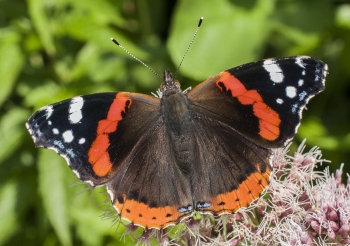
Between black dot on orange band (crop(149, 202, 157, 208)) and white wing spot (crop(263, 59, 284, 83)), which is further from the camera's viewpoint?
white wing spot (crop(263, 59, 284, 83))

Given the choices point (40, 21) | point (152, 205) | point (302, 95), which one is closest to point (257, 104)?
point (302, 95)

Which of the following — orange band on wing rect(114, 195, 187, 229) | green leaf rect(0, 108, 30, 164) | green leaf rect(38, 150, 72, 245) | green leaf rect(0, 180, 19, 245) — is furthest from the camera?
green leaf rect(0, 180, 19, 245)

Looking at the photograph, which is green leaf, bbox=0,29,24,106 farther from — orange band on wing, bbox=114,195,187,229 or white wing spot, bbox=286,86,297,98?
white wing spot, bbox=286,86,297,98

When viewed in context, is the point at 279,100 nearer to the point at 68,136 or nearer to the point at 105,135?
the point at 105,135

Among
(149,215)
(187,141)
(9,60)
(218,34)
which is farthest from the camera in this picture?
(218,34)

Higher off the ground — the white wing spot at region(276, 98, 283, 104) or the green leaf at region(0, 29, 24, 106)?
the white wing spot at region(276, 98, 283, 104)

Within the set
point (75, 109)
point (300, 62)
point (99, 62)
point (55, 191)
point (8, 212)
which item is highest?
point (300, 62)

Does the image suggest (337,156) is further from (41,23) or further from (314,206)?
(41,23)

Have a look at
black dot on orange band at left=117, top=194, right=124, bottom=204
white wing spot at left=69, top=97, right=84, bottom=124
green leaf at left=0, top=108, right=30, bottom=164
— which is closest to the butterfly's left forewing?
black dot on orange band at left=117, top=194, right=124, bottom=204
